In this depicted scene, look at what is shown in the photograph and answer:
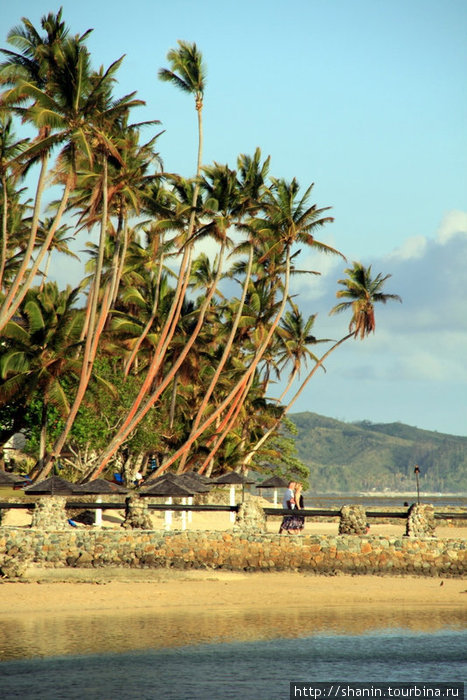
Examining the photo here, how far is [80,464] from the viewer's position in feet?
129

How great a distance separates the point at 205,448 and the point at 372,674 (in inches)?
1406

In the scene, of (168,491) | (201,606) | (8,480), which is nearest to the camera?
(201,606)

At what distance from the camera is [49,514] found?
25719 millimetres

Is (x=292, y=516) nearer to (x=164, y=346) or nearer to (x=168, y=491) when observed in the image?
(x=168, y=491)

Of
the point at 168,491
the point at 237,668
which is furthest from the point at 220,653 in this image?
the point at 168,491

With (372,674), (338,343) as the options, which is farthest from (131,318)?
(372,674)

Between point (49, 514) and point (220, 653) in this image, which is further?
point (49, 514)

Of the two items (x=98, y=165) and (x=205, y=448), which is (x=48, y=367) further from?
(x=205, y=448)

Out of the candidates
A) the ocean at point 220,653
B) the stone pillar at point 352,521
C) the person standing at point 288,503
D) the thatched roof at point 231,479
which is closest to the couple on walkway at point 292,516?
the person standing at point 288,503

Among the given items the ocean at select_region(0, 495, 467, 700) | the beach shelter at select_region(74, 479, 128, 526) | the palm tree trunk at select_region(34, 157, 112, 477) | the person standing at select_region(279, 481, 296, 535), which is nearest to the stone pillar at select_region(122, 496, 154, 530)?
the beach shelter at select_region(74, 479, 128, 526)

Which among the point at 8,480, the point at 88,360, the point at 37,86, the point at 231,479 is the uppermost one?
the point at 37,86

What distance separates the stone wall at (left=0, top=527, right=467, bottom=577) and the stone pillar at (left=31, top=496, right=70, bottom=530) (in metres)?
0.43

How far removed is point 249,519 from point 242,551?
105 cm

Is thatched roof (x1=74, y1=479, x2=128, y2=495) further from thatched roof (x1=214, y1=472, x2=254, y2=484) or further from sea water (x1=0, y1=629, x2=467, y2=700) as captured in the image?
sea water (x1=0, y1=629, x2=467, y2=700)
